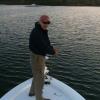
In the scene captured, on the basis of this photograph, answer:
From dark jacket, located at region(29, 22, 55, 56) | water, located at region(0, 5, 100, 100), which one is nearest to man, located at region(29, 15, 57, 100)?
dark jacket, located at region(29, 22, 55, 56)

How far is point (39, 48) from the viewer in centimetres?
1034

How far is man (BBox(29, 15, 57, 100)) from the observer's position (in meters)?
10.2

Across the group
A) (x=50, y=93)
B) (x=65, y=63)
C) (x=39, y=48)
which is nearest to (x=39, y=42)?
(x=39, y=48)

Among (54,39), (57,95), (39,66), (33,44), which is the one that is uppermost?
(33,44)

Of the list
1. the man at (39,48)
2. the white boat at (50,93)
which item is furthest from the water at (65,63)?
the man at (39,48)

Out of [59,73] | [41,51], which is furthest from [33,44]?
[59,73]

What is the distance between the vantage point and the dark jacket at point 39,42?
10.1 metres

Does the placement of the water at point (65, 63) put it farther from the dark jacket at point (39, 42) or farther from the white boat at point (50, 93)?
the dark jacket at point (39, 42)

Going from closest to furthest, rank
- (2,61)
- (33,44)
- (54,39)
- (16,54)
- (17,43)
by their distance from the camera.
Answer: (33,44)
(2,61)
(16,54)
(17,43)
(54,39)

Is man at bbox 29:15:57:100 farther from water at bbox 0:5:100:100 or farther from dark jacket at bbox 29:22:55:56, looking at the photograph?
water at bbox 0:5:100:100

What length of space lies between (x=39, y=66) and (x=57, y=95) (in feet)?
6.90

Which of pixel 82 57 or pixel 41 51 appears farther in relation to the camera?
pixel 82 57

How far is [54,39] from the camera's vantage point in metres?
37.4

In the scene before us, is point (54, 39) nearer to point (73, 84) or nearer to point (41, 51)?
point (73, 84)
